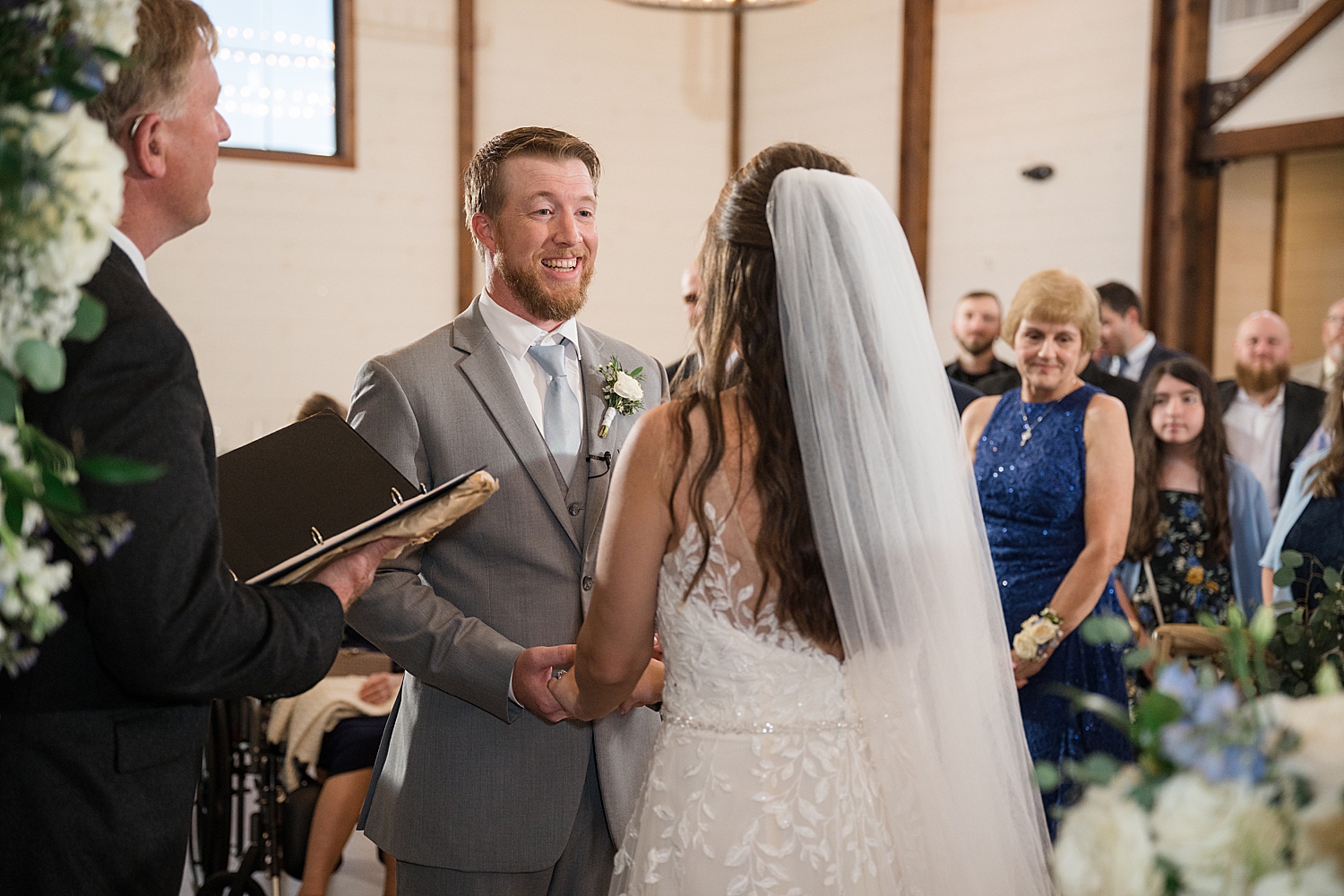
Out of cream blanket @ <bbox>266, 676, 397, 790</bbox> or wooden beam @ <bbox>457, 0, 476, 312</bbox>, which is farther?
wooden beam @ <bbox>457, 0, 476, 312</bbox>

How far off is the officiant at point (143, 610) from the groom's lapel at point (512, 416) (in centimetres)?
70

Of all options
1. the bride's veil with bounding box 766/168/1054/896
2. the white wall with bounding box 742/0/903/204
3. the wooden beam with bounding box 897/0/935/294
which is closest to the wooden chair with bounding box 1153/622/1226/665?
the bride's veil with bounding box 766/168/1054/896

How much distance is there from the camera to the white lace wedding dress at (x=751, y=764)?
6.22 ft

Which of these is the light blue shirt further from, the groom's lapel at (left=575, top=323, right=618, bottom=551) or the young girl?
the groom's lapel at (left=575, top=323, right=618, bottom=551)

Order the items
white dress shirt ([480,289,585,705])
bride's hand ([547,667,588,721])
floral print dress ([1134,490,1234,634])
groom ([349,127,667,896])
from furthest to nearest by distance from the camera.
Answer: floral print dress ([1134,490,1234,634]) → white dress shirt ([480,289,585,705]) → groom ([349,127,667,896]) → bride's hand ([547,667,588,721])

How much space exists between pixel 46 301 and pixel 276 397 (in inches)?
316

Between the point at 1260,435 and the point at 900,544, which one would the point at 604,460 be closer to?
the point at 900,544

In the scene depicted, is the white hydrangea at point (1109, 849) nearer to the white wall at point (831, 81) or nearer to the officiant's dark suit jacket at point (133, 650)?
the officiant's dark suit jacket at point (133, 650)

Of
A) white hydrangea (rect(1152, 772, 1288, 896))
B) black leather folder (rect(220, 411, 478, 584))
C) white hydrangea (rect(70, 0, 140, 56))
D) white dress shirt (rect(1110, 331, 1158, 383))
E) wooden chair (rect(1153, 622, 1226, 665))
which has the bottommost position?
wooden chair (rect(1153, 622, 1226, 665))

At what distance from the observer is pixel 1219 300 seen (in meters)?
7.92

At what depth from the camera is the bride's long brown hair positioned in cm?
184

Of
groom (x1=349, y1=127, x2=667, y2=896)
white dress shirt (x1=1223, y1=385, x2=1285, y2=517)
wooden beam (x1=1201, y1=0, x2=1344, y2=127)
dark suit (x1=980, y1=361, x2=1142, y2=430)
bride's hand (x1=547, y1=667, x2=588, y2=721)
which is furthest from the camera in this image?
wooden beam (x1=1201, y1=0, x2=1344, y2=127)

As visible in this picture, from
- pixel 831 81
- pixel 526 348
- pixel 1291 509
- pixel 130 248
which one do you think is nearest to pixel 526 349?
pixel 526 348

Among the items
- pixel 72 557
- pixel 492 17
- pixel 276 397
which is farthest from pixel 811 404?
pixel 492 17
